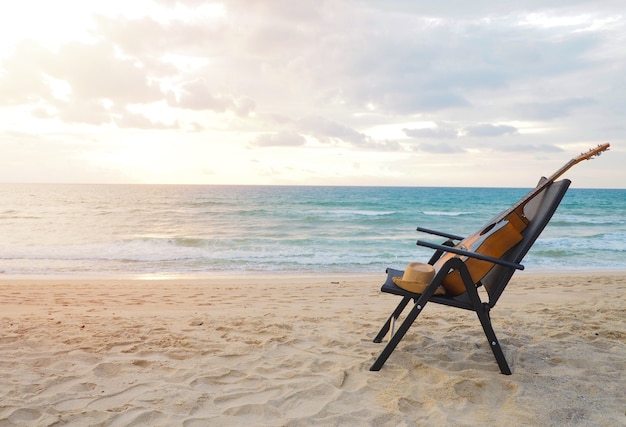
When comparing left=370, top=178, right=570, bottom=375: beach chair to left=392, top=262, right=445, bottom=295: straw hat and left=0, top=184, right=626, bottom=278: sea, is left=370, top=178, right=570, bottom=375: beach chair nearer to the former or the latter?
left=392, top=262, right=445, bottom=295: straw hat

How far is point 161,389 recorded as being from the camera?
314 centimetres

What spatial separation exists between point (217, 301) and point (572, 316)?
436 cm

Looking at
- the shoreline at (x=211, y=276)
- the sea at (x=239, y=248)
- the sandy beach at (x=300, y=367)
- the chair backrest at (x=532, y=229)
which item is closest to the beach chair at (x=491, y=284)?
the chair backrest at (x=532, y=229)

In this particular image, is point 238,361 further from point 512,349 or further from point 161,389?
point 512,349

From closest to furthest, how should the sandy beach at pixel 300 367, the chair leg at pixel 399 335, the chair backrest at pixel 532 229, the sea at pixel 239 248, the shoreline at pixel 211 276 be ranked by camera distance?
the sandy beach at pixel 300 367
the chair backrest at pixel 532 229
the chair leg at pixel 399 335
the shoreline at pixel 211 276
the sea at pixel 239 248

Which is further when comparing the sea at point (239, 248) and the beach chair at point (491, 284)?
the sea at point (239, 248)

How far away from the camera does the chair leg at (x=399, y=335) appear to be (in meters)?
3.46

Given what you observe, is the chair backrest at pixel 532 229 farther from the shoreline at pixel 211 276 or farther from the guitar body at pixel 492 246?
the shoreline at pixel 211 276

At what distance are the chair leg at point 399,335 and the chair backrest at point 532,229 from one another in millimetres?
516

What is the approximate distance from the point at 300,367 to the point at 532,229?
1928mm

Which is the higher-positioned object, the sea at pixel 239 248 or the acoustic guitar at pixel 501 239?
the acoustic guitar at pixel 501 239

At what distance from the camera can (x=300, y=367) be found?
3615 millimetres

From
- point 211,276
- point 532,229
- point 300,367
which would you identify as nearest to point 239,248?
point 211,276

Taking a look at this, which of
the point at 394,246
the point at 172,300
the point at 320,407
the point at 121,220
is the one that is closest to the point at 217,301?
the point at 172,300
